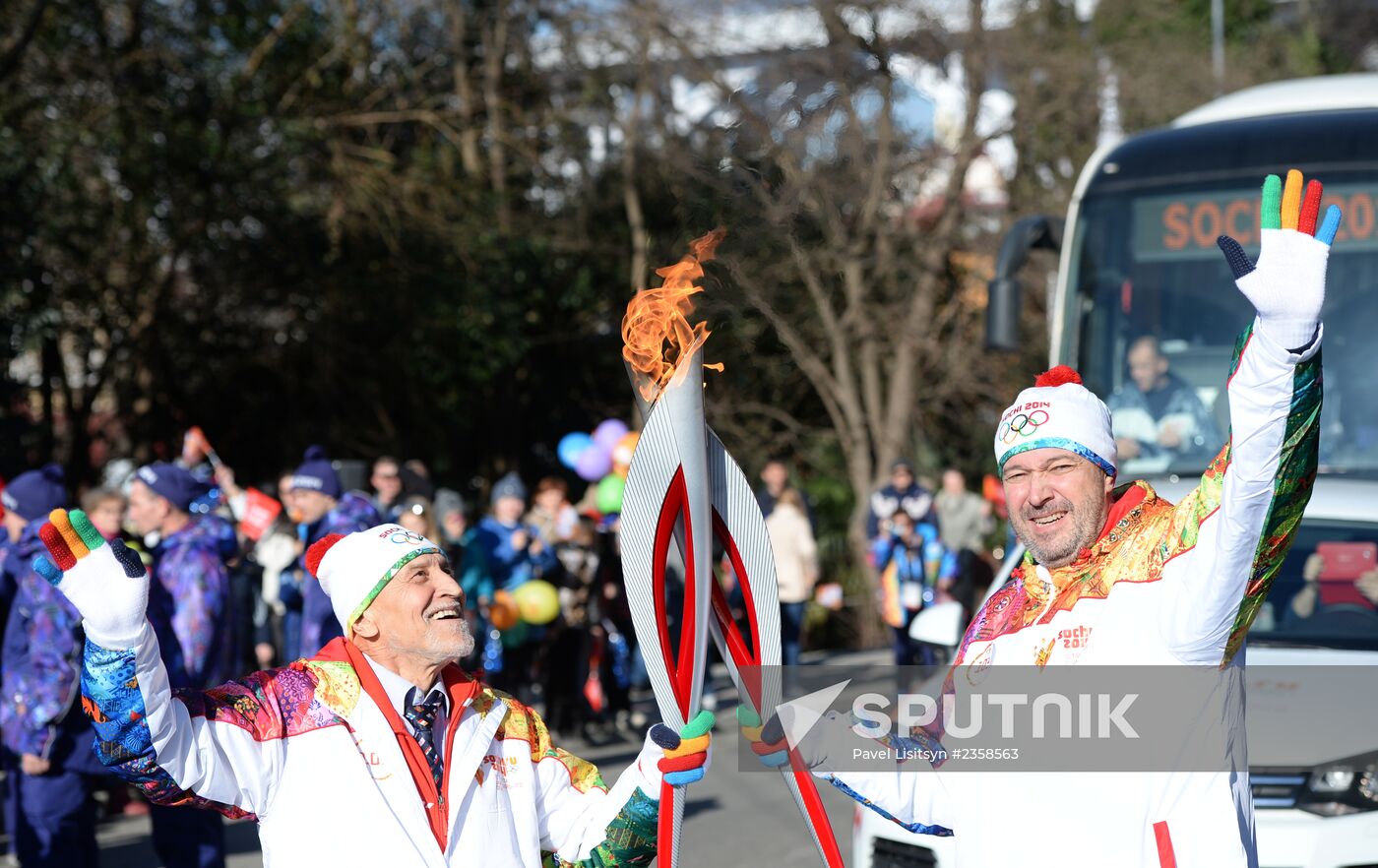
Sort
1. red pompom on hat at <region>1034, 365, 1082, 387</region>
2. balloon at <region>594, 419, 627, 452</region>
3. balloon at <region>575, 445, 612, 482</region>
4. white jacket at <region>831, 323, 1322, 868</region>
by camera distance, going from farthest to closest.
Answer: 1. balloon at <region>575, 445, 612, 482</region>
2. balloon at <region>594, 419, 627, 452</region>
3. red pompom on hat at <region>1034, 365, 1082, 387</region>
4. white jacket at <region>831, 323, 1322, 868</region>

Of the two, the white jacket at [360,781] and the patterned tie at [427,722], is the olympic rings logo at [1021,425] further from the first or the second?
the patterned tie at [427,722]

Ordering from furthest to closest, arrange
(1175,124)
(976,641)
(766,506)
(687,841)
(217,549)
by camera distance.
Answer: (766,506) → (1175,124) → (687,841) → (217,549) → (976,641)

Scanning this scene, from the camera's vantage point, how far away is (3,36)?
12844 millimetres

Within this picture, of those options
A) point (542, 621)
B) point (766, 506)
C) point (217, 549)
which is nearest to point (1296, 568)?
point (217, 549)

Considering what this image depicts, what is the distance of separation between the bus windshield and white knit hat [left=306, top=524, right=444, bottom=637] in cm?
415

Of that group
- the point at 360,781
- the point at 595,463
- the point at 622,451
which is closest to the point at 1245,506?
the point at 360,781

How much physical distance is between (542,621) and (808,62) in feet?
14.3

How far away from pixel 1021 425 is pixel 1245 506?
0.58m

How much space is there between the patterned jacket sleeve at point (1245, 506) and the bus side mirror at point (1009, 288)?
5116mm

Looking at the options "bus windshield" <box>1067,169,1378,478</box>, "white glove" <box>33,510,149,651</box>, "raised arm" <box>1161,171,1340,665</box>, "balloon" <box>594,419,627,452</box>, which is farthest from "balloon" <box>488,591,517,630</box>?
"raised arm" <box>1161,171,1340,665</box>

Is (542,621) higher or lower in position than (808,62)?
lower

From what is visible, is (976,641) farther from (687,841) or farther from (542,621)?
(542,621)

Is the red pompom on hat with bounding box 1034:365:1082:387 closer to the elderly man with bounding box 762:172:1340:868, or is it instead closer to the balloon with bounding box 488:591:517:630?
the elderly man with bounding box 762:172:1340:868

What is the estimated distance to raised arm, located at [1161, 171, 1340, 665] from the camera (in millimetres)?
2293
